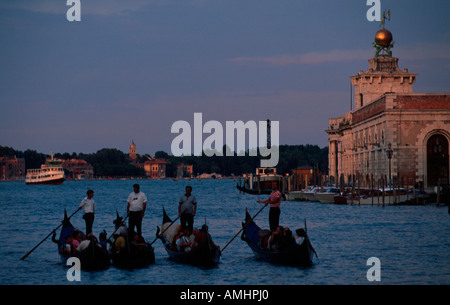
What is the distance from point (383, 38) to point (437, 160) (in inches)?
1035

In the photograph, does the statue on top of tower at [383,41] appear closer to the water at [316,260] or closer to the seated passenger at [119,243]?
the water at [316,260]

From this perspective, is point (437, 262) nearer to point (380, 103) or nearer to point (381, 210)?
point (381, 210)

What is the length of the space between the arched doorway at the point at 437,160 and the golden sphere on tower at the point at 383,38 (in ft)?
81.6

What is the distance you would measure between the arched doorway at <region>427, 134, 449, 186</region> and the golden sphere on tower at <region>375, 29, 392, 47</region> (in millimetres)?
24878

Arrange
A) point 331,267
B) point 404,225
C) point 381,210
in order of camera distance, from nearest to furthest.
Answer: point 331,267 → point 404,225 → point 381,210

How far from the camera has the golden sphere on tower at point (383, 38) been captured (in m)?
87.2

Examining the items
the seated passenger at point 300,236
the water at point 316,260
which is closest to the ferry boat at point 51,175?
the water at point 316,260

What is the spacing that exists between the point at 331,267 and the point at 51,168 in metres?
167

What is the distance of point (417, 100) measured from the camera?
6544 centimetres

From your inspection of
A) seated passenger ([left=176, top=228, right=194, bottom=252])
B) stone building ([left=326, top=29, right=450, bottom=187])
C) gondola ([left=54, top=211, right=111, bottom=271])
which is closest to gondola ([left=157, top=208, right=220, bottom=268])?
seated passenger ([left=176, top=228, right=194, bottom=252])

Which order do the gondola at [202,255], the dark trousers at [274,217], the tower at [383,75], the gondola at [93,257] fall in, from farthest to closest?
the tower at [383,75], the dark trousers at [274,217], the gondola at [202,255], the gondola at [93,257]

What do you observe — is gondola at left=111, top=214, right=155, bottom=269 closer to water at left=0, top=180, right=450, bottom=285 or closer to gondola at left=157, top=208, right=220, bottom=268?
water at left=0, top=180, right=450, bottom=285
